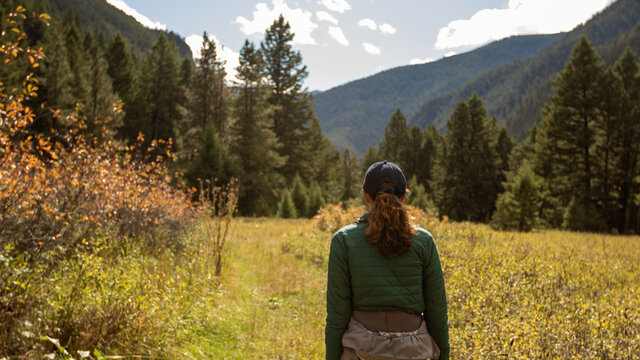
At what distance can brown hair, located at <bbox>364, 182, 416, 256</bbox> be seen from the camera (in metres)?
2.10

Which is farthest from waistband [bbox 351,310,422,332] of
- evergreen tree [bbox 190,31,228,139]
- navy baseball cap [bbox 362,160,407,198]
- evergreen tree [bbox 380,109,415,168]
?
evergreen tree [bbox 380,109,415,168]

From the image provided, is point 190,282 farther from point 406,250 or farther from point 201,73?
point 201,73

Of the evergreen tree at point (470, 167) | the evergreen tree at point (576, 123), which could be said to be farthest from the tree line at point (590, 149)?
the evergreen tree at point (470, 167)

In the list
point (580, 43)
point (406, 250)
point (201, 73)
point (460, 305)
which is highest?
point (580, 43)

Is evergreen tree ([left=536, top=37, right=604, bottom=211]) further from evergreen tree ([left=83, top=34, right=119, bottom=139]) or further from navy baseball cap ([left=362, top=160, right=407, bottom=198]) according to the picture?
evergreen tree ([left=83, top=34, right=119, bottom=139])

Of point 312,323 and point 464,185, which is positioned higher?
point 464,185

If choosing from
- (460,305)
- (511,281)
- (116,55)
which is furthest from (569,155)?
(116,55)

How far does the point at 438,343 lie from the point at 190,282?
4.45 meters

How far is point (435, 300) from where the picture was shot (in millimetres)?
2273

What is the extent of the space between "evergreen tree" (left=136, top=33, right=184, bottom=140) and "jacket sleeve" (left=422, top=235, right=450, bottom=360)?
1558 inches

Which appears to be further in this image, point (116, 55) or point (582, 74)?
point (116, 55)

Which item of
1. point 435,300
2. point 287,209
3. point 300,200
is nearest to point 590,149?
point 300,200

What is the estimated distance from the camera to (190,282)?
562 cm

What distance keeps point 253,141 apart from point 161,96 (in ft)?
61.8
